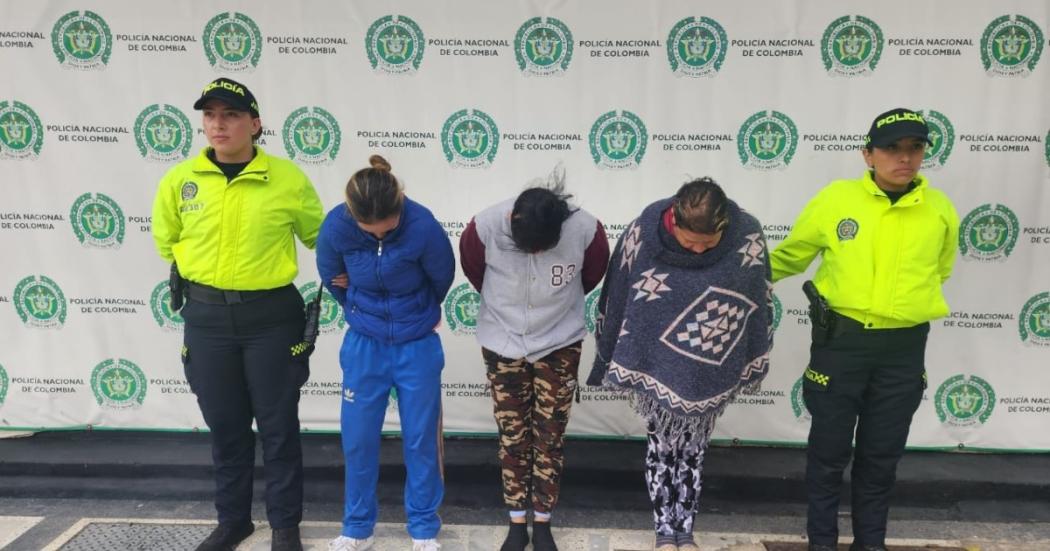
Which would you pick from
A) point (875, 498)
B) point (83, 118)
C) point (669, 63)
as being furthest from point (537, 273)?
point (83, 118)

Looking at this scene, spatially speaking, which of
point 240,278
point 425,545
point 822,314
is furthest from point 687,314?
point 240,278

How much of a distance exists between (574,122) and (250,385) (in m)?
1.81

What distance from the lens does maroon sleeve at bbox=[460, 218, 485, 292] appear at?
239 centimetres

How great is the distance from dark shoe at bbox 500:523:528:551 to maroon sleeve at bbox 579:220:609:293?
1026mm

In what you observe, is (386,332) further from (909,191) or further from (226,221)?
(909,191)

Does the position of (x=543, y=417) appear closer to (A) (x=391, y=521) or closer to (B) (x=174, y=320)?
(A) (x=391, y=521)

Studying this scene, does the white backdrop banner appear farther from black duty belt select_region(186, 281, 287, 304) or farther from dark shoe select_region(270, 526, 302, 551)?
dark shoe select_region(270, 526, 302, 551)

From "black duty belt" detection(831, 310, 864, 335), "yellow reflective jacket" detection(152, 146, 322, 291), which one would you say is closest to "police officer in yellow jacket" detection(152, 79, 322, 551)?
"yellow reflective jacket" detection(152, 146, 322, 291)

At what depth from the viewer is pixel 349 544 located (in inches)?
104

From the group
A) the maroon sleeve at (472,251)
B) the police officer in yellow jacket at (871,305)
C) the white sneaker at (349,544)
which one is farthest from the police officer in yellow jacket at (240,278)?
the police officer in yellow jacket at (871,305)

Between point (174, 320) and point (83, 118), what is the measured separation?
3.47ft

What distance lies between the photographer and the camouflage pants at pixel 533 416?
245cm

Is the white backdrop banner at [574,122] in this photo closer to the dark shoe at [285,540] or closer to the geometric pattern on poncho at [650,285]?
the geometric pattern on poncho at [650,285]

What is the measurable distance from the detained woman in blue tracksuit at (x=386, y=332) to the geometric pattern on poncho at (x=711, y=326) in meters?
0.87
